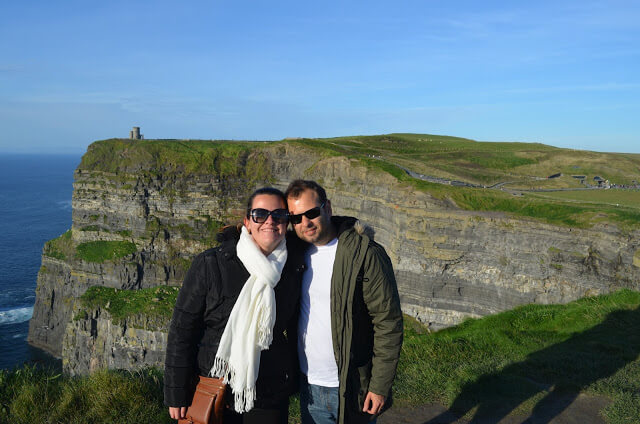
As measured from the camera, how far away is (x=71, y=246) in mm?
51281

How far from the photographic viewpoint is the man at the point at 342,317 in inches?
166

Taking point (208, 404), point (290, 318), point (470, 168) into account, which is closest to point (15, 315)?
point (470, 168)

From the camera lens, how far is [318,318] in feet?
14.3

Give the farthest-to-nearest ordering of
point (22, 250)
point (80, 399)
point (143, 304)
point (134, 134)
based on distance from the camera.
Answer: point (22, 250), point (134, 134), point (143, 304), point (80, 399)

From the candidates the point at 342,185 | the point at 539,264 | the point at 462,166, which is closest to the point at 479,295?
the point at 539,264

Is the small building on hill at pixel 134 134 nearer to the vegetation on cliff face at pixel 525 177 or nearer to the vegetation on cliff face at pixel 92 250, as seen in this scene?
the vegetation on cliff face at pixel 92 250

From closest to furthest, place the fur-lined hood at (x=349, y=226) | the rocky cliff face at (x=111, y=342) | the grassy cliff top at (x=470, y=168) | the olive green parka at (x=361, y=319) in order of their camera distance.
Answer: the olive green parka at (x=361, y=319), the fur-lined hood at (x=349, y=226), the grassy cliff top at (x=470, y=168), the rocky cliff face at (x=111, y=342)

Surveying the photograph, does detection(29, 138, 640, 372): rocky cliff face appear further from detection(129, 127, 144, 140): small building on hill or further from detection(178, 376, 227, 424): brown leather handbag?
detection(129, 127, 144, 140): small building on hill

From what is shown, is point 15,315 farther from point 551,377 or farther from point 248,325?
point 248,325

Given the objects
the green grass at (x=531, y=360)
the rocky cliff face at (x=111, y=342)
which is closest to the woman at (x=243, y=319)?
the green grass at (x=531, y=360)

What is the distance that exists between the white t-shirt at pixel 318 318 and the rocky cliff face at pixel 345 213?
1.02 m

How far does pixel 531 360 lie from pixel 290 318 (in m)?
6.95

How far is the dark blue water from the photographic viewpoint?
49000mm

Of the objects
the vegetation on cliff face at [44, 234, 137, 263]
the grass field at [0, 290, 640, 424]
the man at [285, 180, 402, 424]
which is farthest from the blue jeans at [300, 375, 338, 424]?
the vegetation on cliff face at [44, 234, 137, 263]
